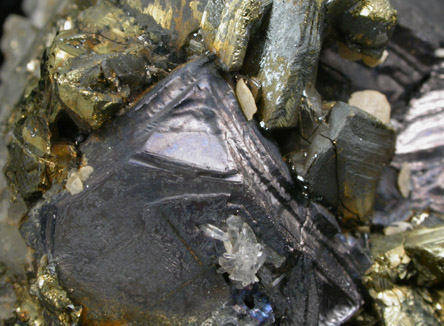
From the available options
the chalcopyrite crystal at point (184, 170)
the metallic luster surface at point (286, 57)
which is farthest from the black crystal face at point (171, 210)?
the metallic luster surface at point (286, 57)

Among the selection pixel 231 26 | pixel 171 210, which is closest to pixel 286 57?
pixel 231 26

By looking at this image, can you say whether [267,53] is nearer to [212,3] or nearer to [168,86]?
[212,3]

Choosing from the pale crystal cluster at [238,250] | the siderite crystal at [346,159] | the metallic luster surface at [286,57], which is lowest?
the pale crystal cluster at [238,250]

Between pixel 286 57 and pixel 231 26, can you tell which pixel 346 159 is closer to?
pixel 286 57

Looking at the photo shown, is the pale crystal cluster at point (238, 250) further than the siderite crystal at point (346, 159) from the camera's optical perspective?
No

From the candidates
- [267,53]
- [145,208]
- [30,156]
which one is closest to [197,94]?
[267,53]

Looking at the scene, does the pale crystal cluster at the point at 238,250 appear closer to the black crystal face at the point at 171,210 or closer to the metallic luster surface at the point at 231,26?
the black crystal face at the point at 171,210
